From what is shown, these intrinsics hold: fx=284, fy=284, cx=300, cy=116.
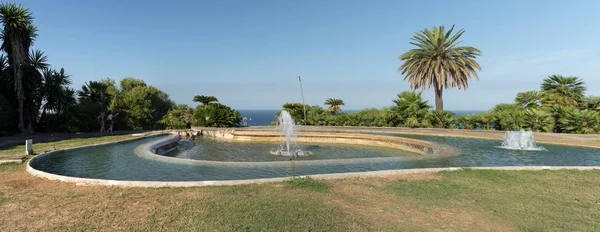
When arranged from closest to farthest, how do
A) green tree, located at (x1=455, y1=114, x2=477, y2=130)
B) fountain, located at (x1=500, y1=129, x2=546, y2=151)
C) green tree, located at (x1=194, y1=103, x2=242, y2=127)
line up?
fountain, located at (x1=500, y1=129, x2=546, y2=151)
green tree, located at (x1=455, y1=114, x2=477, y2=130)
green tree, located at (x1=194, y1=103, x2=242, y2=127)

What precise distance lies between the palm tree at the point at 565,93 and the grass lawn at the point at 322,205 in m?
18.9

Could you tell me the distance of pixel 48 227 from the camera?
13.7 feet

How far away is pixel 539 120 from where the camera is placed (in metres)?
17.6

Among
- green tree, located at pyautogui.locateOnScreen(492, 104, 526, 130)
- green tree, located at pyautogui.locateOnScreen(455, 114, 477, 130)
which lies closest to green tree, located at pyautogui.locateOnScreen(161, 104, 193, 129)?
green tree, located at pyautogui.locateOnScreen(455, 114, 477, 130)

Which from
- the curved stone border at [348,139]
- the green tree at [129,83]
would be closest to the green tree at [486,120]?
the curved stone border at [348,139]

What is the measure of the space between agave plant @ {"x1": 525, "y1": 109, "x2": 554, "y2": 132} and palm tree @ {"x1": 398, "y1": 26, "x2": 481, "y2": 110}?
23.1 ft

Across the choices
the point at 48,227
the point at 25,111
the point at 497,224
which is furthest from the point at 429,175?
the point at 25,111

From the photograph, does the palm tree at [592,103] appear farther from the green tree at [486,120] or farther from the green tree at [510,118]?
the green tree at [486,120]

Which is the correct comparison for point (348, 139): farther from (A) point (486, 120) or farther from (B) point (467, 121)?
(A) point (486, 120)

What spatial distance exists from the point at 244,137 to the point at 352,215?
13614 mm

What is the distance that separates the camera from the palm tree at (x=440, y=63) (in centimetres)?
2428

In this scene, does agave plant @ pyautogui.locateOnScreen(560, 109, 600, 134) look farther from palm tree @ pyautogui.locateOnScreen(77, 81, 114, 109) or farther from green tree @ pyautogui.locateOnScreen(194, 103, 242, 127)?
palm tree @ pyautogui.locateOnScreen(77, 81, 114, 109)

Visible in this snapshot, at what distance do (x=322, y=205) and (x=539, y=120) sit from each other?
19.1 meters

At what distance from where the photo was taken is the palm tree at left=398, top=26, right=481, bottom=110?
24281 mm
